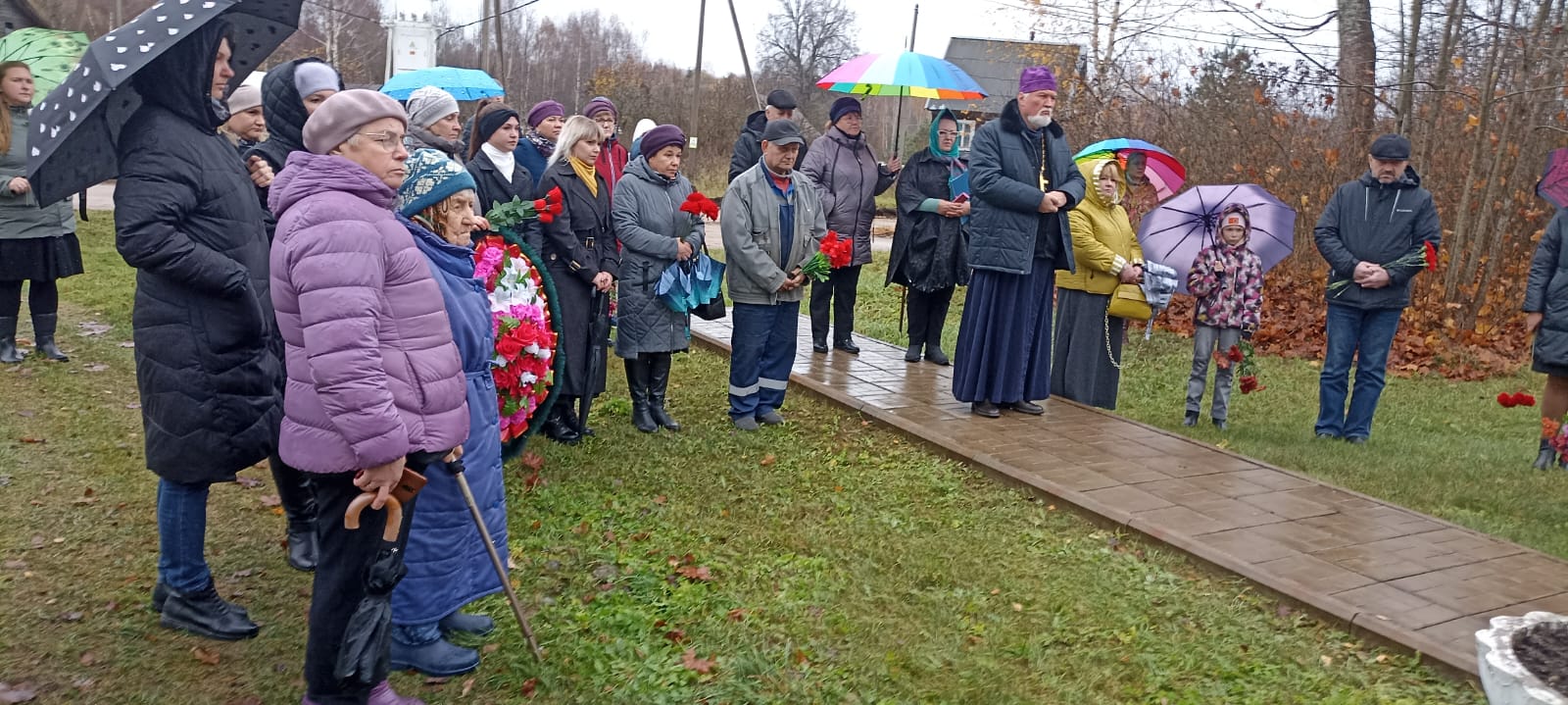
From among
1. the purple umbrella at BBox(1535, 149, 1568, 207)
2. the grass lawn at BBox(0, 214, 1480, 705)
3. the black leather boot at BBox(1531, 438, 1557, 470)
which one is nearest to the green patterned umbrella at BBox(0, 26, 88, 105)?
the grass lawn at BBox(0, 214, 1480, 705)

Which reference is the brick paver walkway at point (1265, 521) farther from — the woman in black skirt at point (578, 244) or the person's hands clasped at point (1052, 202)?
the woman in black skirt at point (578, 244)

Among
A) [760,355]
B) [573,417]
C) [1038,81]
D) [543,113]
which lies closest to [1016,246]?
[1038,81]

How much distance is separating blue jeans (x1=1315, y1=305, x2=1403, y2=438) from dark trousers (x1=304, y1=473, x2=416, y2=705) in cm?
668

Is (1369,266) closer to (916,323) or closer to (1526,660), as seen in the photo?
(916,323)

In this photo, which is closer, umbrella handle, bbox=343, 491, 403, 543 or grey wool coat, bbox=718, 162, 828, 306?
umbrella handle, bbox=343, 491, 403, 543

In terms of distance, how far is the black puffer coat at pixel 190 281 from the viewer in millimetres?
3777

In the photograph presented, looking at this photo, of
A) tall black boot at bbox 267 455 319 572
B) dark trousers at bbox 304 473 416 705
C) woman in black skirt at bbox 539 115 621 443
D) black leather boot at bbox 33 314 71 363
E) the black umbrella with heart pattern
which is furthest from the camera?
black leather boot at bbox 33 314 71 363

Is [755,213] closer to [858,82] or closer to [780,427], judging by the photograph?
[780,427]

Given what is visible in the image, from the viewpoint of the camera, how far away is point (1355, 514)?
232 inches

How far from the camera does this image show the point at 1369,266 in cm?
768

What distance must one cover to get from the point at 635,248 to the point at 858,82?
3706 millimetres

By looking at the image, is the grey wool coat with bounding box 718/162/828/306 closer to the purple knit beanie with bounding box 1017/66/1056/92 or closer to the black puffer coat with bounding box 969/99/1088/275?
the black puffer coat with bounding box 969/99/1088/275

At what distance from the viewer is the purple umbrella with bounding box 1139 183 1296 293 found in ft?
26.2

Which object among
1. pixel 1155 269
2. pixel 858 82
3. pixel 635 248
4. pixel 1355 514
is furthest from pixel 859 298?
pixel 1355 514
